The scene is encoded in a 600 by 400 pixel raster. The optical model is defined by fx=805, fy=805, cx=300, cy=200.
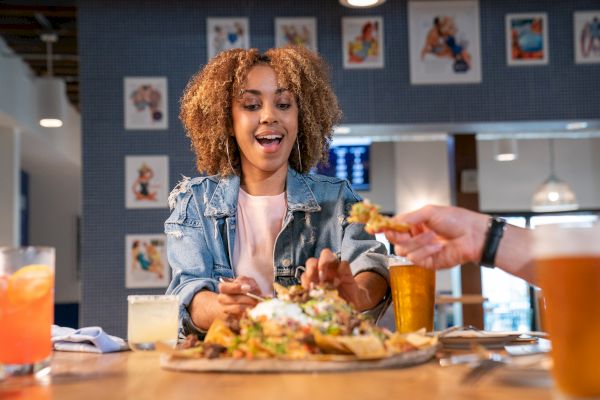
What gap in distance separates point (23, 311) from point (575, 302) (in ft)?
2.82

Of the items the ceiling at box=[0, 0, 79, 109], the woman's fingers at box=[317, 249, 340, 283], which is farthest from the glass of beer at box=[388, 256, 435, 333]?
the ceiling at box=[0, 0, 79, 109]

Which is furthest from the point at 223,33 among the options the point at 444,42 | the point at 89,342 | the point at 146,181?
the point at 89,342

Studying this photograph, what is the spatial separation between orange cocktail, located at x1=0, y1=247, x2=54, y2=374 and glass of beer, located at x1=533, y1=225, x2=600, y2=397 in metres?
0.81

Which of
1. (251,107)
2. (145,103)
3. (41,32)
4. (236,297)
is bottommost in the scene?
(236,297)

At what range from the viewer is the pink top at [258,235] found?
2334mm

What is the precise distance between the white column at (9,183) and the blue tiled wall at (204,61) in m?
4.28

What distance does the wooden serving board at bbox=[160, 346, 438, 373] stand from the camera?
1.21 metres

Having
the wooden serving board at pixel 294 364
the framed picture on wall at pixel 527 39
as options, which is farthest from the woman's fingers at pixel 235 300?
the framed picture on wall at pixel 527 39

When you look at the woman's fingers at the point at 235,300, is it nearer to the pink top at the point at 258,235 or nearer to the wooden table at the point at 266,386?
the wooden table at the point at 266,386

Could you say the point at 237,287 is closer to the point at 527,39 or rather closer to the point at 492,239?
the point at 492,239

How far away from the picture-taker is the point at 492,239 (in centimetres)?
146

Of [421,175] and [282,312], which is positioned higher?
[421,175]

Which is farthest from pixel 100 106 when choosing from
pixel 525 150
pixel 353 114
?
pixel 525 150

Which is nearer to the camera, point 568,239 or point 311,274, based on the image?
point 568,239
